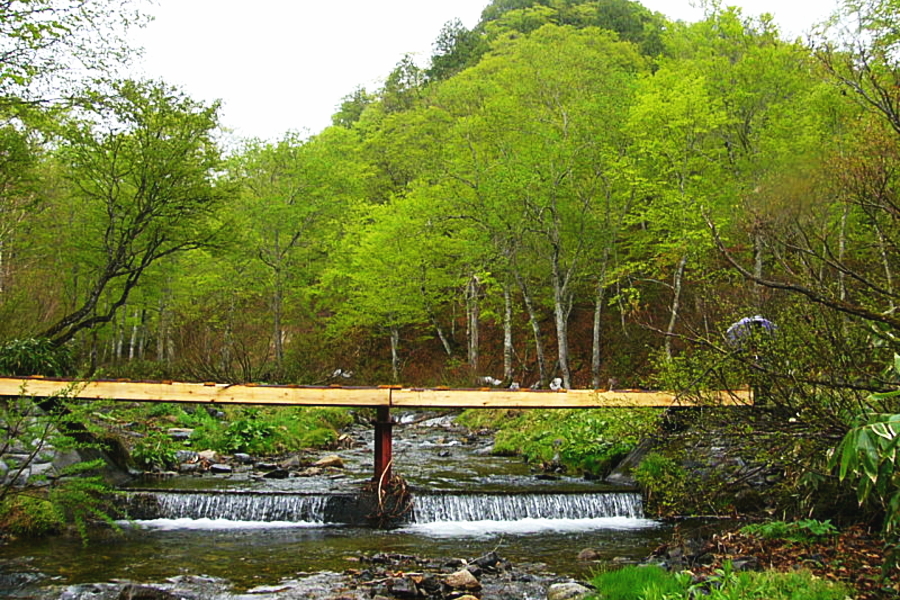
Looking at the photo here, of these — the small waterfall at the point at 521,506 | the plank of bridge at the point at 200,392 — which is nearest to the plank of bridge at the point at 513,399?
the plank of bridge at the point at 200,392

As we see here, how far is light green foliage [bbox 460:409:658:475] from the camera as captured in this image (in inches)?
495

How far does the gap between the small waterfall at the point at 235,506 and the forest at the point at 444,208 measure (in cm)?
512

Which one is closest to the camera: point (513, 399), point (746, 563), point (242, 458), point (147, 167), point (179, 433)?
point (746, 563)

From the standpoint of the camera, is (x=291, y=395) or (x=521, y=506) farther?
(x=521, y=506)

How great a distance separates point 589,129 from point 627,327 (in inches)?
311

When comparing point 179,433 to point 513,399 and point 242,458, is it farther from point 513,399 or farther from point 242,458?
point 513,399

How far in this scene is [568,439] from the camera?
13891 millimetres

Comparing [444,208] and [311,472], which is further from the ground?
[444,208]

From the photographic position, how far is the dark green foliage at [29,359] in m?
12.8

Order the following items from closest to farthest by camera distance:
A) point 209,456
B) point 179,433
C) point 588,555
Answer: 1. point 588,555
2. point 209,456
3. point 179,433

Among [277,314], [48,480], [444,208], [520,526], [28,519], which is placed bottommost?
[520,526]

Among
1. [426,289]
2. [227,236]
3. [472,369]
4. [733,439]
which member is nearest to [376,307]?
[426,289]

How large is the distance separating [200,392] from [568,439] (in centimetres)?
743

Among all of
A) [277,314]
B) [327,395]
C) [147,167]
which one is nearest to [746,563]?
[327,395]
